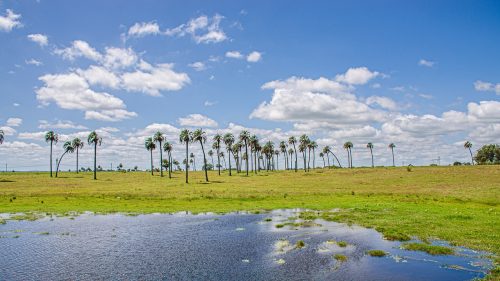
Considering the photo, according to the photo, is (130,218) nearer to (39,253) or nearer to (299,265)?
(39,253)

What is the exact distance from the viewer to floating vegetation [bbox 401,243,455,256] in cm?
2848

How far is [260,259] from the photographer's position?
27953mm

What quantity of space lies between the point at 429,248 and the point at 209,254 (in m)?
16.9

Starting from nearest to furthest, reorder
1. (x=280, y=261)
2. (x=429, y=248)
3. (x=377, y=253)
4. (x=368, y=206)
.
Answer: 1. (x=280, y=261)
2. (x=377, y=253)
3. (x=429, y=248)
4. (x=368, y=206)

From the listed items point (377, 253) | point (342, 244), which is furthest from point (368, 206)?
point (377, 253)

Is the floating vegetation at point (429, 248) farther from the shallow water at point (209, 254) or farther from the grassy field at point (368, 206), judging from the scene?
the grassy field at point (368, 206)

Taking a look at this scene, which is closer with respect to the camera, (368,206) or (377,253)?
(377,253)

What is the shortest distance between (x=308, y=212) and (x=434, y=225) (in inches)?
726

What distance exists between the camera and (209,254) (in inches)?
1180

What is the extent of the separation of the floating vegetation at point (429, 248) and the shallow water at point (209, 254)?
76cm

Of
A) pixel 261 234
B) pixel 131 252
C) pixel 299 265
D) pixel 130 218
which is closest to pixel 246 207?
pixel 130 218

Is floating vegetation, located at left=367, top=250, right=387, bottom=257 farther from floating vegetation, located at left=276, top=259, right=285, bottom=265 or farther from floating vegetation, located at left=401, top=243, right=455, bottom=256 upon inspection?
floating vegetation, located at left=276, top=259, right=285, bottom=265

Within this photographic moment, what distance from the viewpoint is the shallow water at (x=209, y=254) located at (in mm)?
24188

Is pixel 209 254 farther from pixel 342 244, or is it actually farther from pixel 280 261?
pixel 342 244
